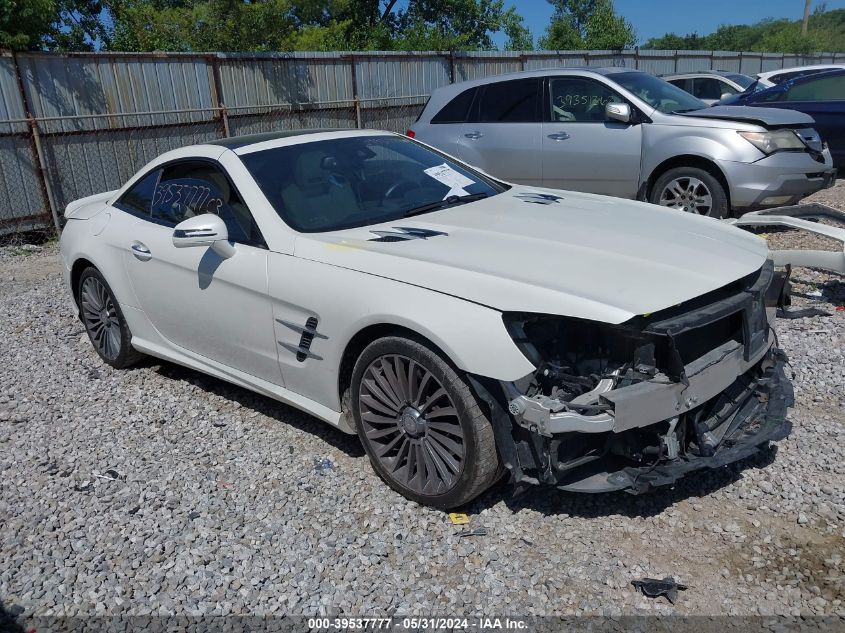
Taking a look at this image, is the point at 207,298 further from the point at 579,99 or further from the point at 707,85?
the point at 707,85

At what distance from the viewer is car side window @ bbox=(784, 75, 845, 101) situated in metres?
10.7

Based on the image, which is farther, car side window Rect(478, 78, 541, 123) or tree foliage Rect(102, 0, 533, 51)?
tree foliage Rect(102, 0, 533, 51)

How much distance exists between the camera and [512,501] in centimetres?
345

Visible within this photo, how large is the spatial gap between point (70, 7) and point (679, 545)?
2488 centimetres

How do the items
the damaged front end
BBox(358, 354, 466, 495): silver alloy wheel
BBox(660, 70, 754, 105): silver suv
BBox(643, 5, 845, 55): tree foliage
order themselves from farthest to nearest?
BBox(643, 5, 845, 55): tree foliage, BBox(660, 70, 754, 105): silver suv, BBox(358, 354, 466, 495): silver alloy wheel, the damaged front end

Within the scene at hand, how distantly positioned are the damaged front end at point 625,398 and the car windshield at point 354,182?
141 centimetres

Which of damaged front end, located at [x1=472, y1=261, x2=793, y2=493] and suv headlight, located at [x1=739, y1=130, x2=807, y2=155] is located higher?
suv headlight, located at [x1=739, y1=130, x2=807, y2=155]

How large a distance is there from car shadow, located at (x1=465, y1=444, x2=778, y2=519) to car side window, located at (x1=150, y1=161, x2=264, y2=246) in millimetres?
1734

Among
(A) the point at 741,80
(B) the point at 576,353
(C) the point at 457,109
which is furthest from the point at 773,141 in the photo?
(A) the point at 741,80

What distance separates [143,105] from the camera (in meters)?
11.4

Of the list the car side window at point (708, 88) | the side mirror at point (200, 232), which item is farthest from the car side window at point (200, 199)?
the car side window at point (708, 88)

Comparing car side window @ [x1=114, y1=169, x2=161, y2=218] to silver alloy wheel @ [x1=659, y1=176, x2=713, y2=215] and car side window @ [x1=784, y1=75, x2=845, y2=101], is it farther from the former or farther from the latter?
car side window @ [x1=784, y1=75, x2=845, y2=101]

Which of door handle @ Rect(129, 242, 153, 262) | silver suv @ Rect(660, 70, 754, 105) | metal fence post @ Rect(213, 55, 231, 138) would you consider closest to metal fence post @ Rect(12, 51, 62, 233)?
metal fence post @ Rect(213, 55, 231, 138)

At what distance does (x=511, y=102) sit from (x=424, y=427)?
6269mm
